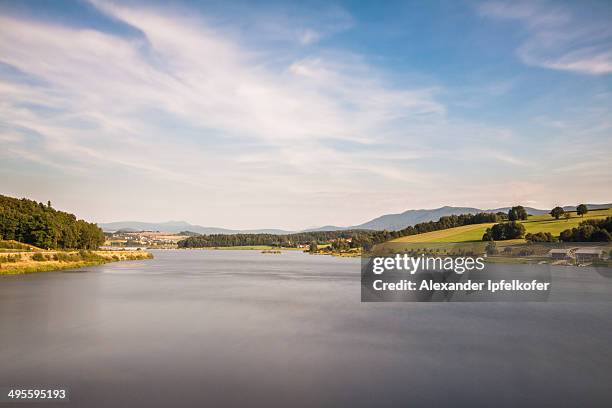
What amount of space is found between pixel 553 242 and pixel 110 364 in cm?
8326

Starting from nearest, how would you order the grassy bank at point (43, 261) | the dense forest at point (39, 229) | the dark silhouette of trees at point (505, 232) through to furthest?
the grassy bank at point (43, 261) < the dense forest at point (39, 229) < the dark silhouette of trees at point (505, 232)

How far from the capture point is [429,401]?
1194 centimetres

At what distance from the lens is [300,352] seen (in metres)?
17.3

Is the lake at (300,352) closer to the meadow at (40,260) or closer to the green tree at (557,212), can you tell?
the meadow at (40,260)

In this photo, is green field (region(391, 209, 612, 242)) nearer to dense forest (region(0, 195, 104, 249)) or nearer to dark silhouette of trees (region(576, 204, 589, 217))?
dark silhouette of trees (region(576, 204, 589, 217))

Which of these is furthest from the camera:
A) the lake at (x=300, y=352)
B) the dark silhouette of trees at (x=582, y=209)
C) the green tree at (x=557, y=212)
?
the green tree at (x=557, y=212)

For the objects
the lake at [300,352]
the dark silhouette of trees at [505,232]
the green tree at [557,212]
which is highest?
the green tree at [557,212]

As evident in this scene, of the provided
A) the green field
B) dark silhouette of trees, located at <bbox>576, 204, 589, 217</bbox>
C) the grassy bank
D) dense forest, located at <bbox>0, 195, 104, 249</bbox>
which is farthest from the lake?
dark silhouette of trees, located at <bbox>576, 204, 589, 217</bbox>

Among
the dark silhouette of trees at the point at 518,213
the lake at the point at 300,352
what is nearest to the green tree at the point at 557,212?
the dark silhouette of trees at the point at 518,213

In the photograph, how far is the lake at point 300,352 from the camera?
12.4 meters

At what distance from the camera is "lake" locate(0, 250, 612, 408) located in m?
12.4

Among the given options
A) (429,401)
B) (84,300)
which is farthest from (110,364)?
(84,300)

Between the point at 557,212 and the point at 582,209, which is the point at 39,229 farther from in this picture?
the point at 582,209

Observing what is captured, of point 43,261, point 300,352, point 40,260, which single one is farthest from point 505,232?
point 300,352
